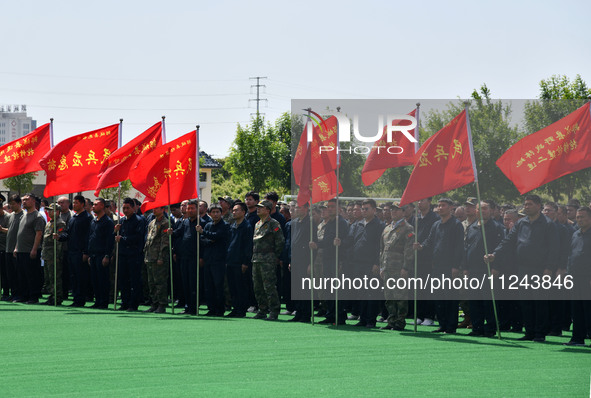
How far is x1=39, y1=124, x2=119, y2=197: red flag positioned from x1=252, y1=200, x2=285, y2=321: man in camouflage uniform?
3.68 metres

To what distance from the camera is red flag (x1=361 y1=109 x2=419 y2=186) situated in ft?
43.7

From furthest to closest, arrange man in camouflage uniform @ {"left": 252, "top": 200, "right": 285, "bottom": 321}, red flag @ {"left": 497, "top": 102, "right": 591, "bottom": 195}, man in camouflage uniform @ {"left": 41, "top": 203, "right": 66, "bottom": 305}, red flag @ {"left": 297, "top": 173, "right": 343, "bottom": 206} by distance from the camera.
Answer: man in camouflage uniform @ {"left": 41, "top": 203, "right": 66, "bottom": 305}, red flag @ {"left": 297, "top": 173, "right": 343, "bottom": 206}, man in camouflage uniform @ {"left": 252, "top": 200, "right": 285, "bottom": 321}, red flag @ {"left": 497, "top": 102, "right": 591, "bottom": 195}

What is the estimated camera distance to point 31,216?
18.1 meters

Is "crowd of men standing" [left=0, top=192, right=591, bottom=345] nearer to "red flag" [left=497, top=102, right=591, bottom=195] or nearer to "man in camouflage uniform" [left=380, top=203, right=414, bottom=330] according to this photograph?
"man in camouflage uniform" [left=380, top=203, right=414, bottom=330]

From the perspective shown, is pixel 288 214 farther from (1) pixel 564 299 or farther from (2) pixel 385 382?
(2) pixel 385 382

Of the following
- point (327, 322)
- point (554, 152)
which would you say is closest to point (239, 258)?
point (327, 322)

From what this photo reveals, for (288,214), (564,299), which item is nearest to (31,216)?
(288,214)

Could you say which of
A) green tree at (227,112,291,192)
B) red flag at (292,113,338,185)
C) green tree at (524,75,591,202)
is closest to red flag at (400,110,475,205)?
red flag at (292,113,338,185)

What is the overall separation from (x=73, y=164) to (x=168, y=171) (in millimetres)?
2079

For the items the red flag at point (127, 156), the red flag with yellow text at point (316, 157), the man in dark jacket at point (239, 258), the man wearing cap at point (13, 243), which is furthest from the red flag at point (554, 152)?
the man wearing cap at point (13, 243)

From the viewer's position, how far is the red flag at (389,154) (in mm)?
13328

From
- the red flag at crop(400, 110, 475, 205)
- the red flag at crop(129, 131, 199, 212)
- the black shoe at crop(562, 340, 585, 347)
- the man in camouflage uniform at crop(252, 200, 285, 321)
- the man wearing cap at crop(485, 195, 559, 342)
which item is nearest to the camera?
the black shoe at crop(562, 340, 585, 347)

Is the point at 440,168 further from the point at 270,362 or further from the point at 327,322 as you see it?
the point at 270,362

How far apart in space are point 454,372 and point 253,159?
53.3 meters
